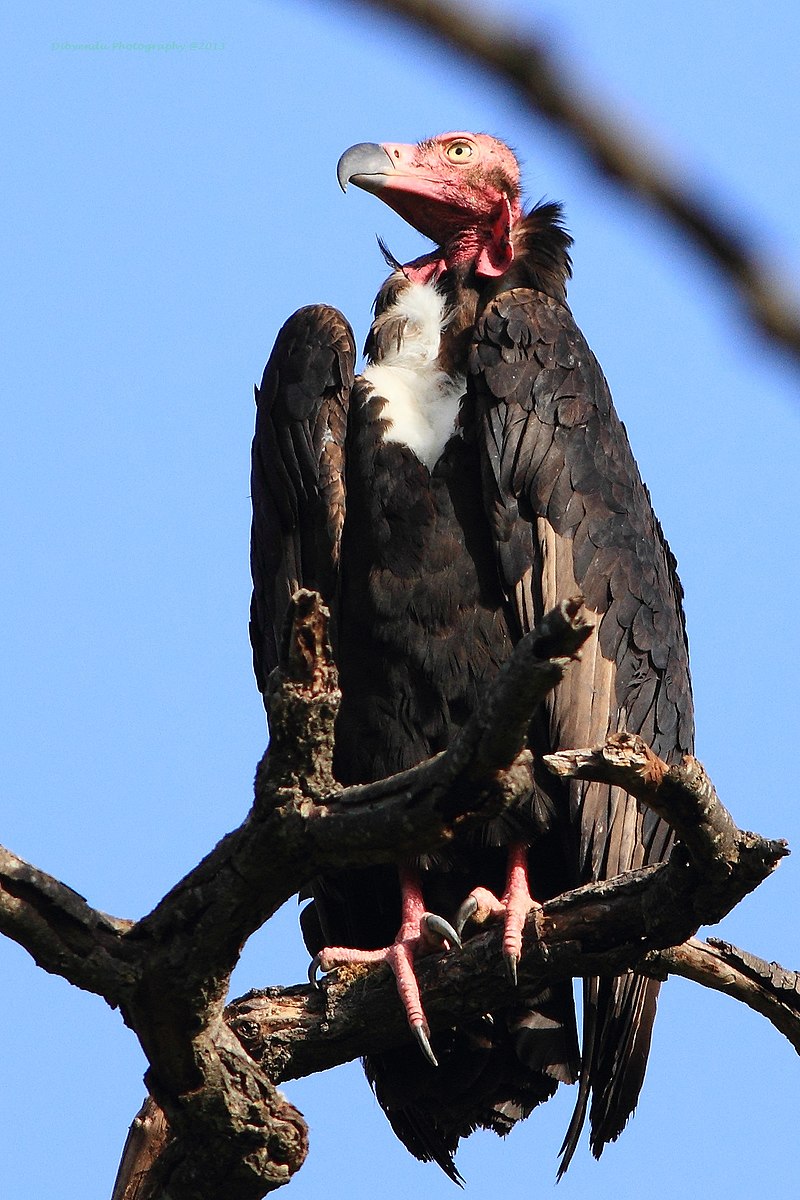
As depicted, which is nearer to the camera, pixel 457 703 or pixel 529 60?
pixel 529 60

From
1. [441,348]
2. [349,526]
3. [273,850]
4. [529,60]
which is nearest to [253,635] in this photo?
[349,526]

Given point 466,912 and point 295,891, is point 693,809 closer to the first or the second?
point 295,891

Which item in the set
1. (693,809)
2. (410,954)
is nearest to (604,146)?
(693,809)

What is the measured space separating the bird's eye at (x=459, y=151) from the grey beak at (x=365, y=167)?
309 mm

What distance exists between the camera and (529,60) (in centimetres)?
62

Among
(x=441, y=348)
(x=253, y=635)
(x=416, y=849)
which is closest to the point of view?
(x=416, y=849)

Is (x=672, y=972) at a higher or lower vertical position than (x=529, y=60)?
higher

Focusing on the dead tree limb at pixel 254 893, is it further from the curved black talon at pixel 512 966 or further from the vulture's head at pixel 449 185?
the vulture's head at pixel 449 185

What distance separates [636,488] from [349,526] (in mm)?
1250

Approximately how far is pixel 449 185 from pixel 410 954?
3546 mm

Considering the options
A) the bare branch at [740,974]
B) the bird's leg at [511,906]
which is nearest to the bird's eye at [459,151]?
the bird's leg at [511,906]

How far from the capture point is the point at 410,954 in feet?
16.3

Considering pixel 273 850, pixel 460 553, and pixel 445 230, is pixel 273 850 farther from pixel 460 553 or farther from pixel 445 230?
pixel 445 230

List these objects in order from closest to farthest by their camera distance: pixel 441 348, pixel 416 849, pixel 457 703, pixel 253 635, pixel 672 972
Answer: pixel 416 849 → pixel 672 972 → pixel 457 703 → pixel 441 348 → pixel 253 635
